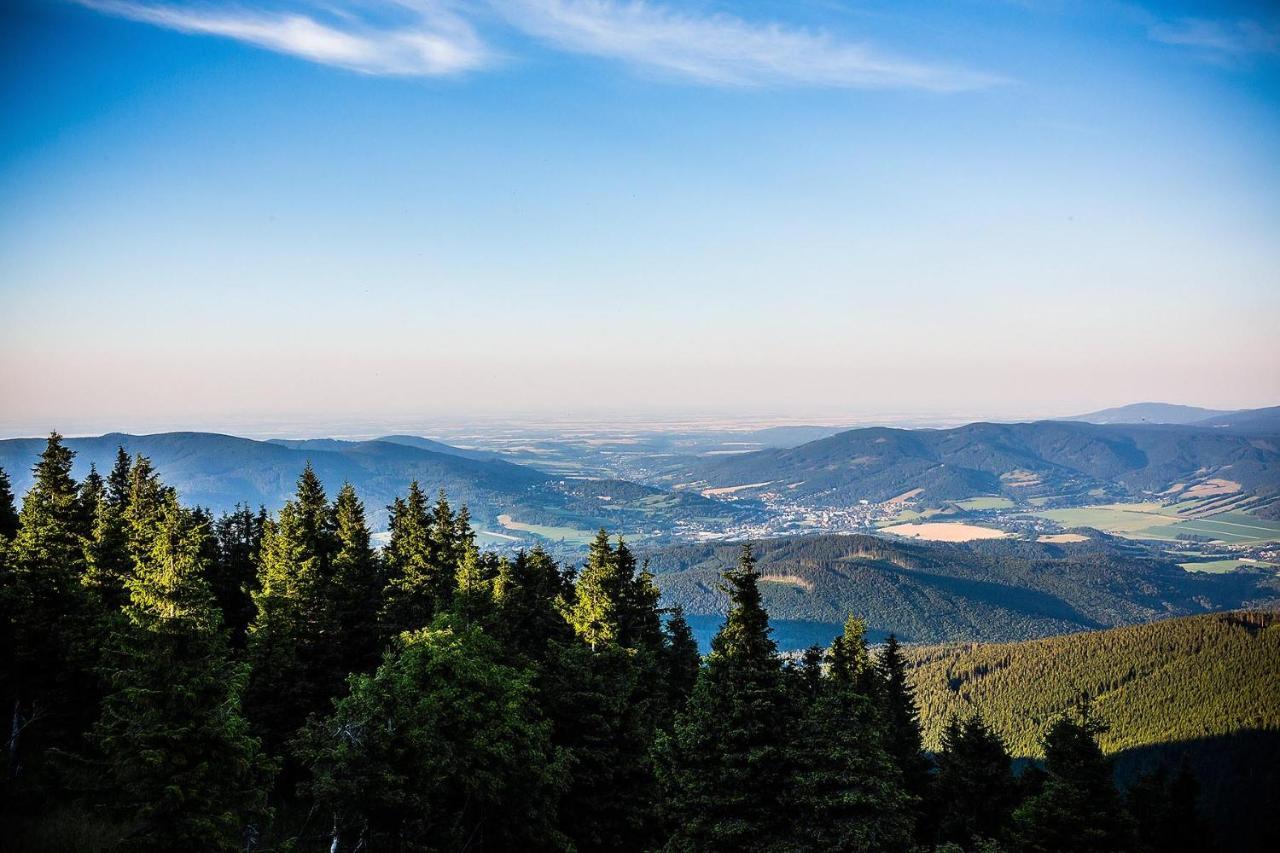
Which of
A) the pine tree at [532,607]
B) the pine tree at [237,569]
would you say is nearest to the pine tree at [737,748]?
the pine tree at [532,607]

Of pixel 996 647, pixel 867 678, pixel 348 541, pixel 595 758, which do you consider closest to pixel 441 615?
pixel 595 758

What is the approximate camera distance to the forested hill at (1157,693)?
130500 millimetres

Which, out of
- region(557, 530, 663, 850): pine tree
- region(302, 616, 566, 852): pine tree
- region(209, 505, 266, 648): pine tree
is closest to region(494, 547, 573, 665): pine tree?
region(557, 530, 663, 850): pine tree

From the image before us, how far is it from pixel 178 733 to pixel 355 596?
23.3 metres

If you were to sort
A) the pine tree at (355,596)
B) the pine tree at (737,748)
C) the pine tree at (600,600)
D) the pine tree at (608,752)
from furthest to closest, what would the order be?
the pine tree at (355,596)
the pine tree at (600,600)
the pine tree at (608,752)
the pine tree at (737,748)

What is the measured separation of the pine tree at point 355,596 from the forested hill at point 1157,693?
142 m

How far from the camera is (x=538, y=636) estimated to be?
42.0 meters

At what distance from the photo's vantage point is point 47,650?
28.5 meters

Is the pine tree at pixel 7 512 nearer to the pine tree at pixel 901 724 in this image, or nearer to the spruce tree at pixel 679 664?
the spruce tree at pixel 679 664

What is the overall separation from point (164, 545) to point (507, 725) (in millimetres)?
13523

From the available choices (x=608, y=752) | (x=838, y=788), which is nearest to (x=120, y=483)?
(x=608, y=752)

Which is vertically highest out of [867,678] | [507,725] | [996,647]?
[507,725]

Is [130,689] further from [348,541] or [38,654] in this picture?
[348,541]

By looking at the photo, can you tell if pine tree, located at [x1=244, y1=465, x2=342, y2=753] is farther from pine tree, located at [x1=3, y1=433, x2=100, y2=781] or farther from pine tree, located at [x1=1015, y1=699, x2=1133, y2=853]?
pine tree, located at [x1=1015, y1=699, x2=1133, y2=853]
